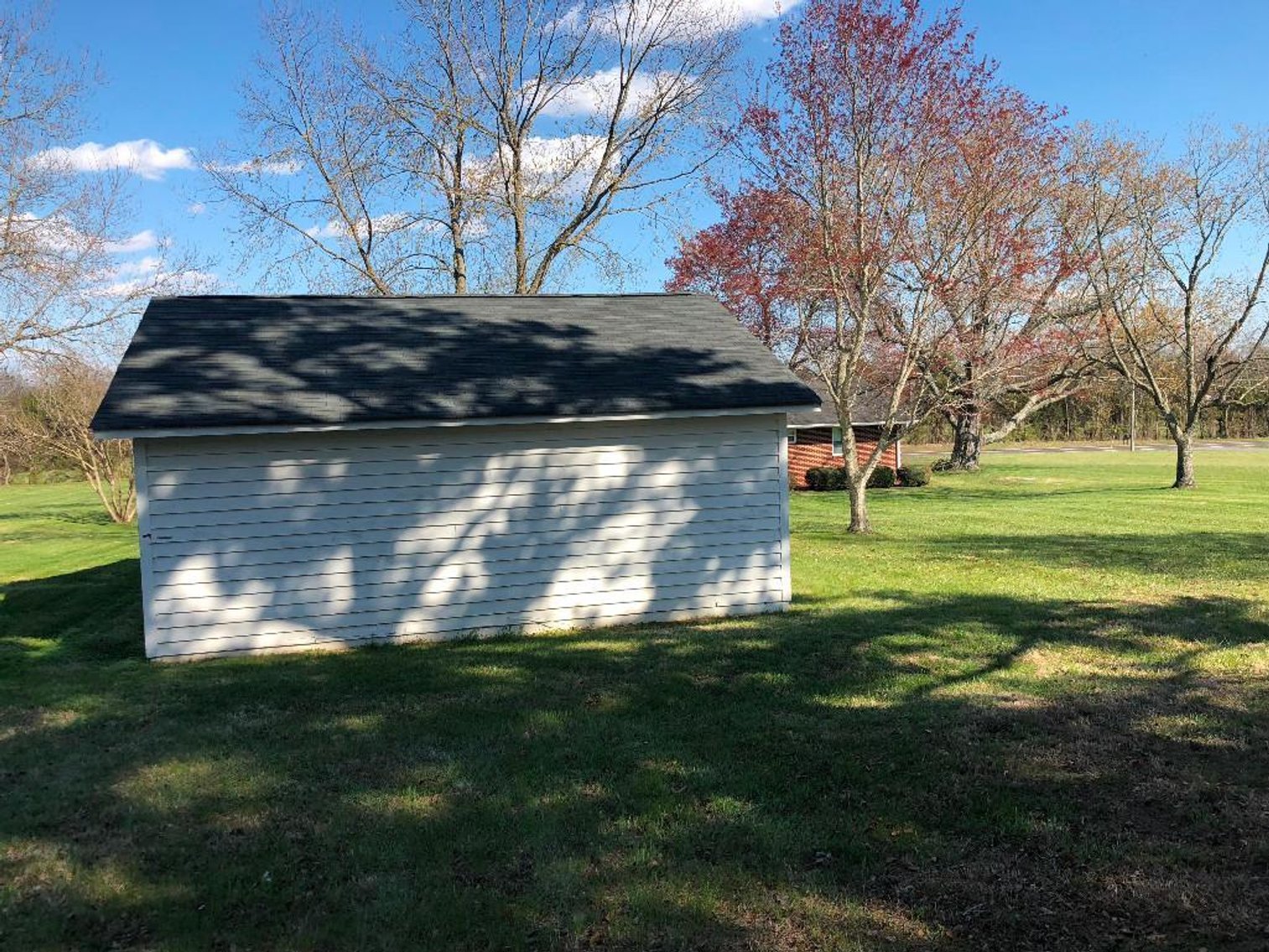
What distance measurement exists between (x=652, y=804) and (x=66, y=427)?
26.2 m

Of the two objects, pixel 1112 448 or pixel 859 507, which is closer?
pixel 859 507

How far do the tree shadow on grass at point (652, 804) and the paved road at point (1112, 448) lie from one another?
162ft

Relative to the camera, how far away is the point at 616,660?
7785 mm

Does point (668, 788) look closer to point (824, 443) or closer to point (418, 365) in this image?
point (418, 365)

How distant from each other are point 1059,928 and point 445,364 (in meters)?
7.86

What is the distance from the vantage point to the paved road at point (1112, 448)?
51469 millimetres

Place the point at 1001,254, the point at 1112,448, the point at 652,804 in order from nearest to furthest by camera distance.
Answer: the point at 652,804 → the point at 1001,254 → the point at 1112,448

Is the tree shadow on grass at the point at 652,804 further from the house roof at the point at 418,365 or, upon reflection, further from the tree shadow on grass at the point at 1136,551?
the tree shadow on grass at the point at 1136,551

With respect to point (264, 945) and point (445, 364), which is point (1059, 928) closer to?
point (264, 945)

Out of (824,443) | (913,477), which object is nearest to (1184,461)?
(913,477)

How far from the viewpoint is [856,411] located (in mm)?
34781

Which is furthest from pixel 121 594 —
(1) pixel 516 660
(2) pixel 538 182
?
(2) pixel 538 182

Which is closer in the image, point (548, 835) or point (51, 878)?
point (51, 878)

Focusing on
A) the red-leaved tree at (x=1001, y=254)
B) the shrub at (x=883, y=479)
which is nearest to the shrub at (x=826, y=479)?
A: the shrub at (x=883, y=479)
